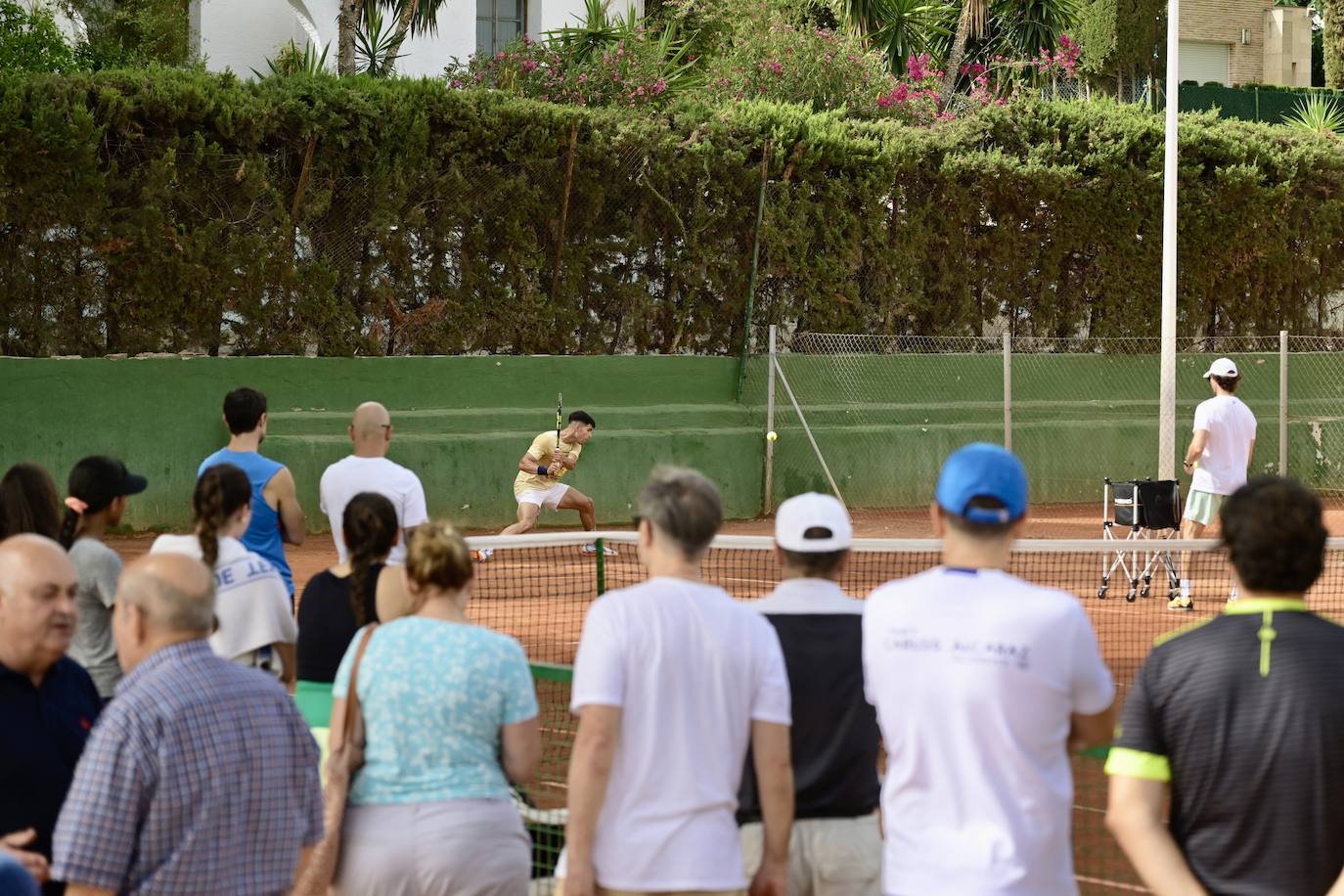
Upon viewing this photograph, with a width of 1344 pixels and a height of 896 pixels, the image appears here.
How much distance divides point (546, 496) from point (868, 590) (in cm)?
378

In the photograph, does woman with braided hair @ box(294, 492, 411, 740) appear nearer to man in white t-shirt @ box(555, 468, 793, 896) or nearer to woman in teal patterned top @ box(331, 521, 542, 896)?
woman in teal patterned top @ box(331, 521, 542, 896)

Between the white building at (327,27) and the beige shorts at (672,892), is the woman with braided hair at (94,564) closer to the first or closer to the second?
the beige shorts at (672,892)

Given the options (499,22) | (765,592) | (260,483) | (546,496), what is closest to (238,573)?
(260,483)

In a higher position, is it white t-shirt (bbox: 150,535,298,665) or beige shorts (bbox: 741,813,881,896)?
white t-shirt (bbox: 150,535,298,665)

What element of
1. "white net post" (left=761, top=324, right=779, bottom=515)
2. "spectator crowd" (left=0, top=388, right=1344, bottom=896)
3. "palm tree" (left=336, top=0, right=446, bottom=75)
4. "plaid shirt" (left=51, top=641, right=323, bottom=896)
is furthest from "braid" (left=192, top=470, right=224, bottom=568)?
"palm tree" (left=336, top=0, right=446, bottom=75)

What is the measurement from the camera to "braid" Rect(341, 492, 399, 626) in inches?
197

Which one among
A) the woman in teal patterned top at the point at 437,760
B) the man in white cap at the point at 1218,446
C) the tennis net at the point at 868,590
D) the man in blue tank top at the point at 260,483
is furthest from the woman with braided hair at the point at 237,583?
the man in white cap at the point at 1218,446

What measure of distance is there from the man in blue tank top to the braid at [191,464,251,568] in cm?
147

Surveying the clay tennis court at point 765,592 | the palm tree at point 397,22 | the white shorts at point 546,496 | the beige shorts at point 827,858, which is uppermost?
the palm tree at point 397,22

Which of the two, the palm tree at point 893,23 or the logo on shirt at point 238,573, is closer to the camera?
the logo on shirt at point 238,573

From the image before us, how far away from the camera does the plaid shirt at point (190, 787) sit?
10.5 feet

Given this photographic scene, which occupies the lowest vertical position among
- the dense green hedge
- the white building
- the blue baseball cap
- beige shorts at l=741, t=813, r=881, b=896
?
beige shorts at l=741, t=813, r=881, b=896

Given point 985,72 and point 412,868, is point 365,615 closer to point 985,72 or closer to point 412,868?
point 412,868

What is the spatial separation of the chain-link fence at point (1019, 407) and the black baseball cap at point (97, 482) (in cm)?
1435
